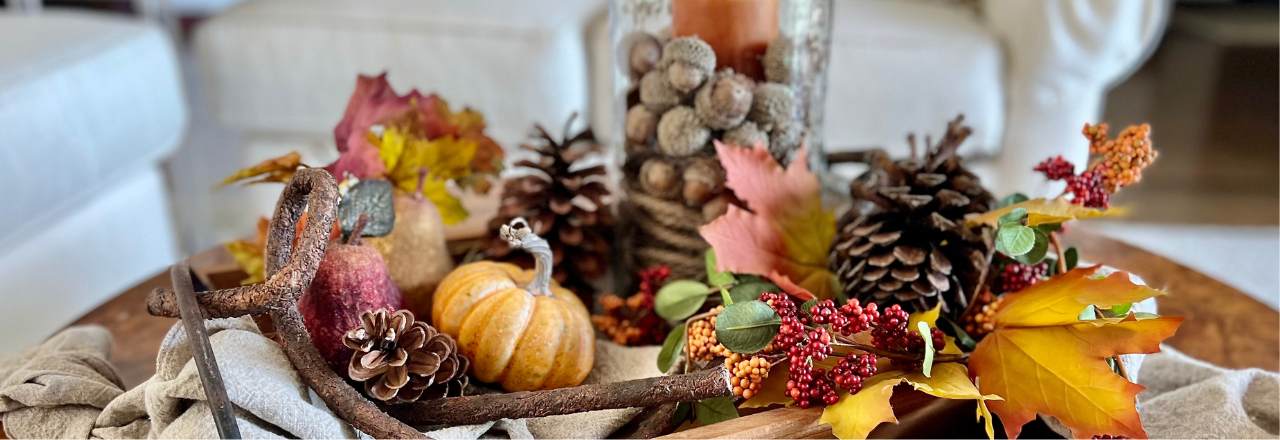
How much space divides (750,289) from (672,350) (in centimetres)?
6

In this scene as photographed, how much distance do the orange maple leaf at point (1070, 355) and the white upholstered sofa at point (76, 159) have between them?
100 cm

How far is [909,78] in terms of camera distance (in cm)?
129

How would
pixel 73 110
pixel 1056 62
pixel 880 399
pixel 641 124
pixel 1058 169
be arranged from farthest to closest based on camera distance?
pixel 1056 62 < pixel 73 110 < pixel 641 124 < pixel 1058 169 < pixel 880 399

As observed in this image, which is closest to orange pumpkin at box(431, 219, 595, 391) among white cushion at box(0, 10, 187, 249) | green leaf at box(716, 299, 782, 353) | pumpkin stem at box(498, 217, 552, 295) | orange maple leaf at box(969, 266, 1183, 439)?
pumpkin stem at box(498, 217, 552, 295)

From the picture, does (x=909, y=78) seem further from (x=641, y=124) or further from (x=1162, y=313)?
(x=641, y=124)

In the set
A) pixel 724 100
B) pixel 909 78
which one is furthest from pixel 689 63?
pixel 909 78

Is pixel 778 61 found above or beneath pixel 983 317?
above

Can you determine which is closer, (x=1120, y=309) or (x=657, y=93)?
(x=1120, y=309)

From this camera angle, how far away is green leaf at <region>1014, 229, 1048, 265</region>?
1.59 feet

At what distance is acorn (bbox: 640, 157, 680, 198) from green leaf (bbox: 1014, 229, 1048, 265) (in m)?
0.23

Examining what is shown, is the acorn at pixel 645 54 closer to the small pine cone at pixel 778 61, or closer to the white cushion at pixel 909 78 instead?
the small pine cone at pixel 778 61

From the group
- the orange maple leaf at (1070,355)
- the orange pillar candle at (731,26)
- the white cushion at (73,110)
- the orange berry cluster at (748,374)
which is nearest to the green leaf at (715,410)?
the orange berry cluster at (748,374)

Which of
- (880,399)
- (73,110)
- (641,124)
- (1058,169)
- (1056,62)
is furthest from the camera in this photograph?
(1056,62)

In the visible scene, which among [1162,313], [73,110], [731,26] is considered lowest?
[1162,313]
